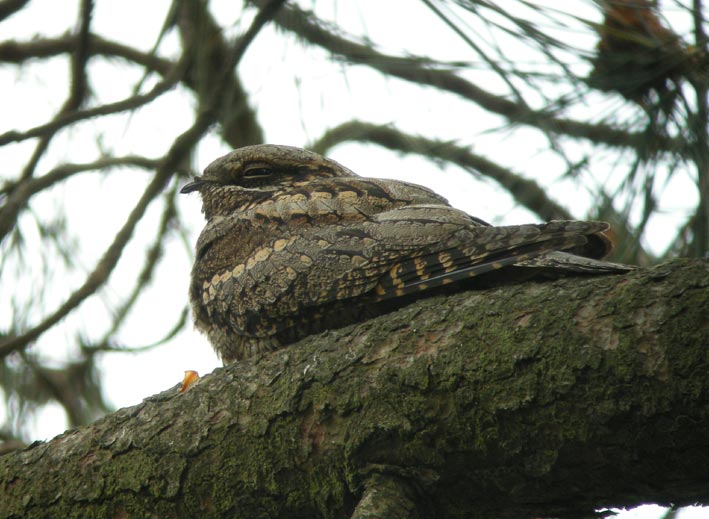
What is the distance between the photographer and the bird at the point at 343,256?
3.03 meters

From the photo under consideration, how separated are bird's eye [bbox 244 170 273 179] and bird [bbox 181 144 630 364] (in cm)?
26

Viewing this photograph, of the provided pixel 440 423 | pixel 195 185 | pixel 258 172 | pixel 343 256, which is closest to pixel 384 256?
pixel 343 256

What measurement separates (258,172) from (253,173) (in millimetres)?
26

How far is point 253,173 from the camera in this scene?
14.3 feet

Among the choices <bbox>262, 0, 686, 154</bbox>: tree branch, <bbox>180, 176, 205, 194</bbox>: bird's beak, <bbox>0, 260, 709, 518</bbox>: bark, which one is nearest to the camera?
<bbox>0, 260, 709, 518</bbox>: bark

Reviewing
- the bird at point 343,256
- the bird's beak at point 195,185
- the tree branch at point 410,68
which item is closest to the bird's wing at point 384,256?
the bird at point 343,256

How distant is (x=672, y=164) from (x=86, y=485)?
2558 millimetres

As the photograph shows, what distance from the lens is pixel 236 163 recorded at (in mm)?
4324

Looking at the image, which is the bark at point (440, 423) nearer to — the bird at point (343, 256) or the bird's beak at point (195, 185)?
the bird at point (343, 256)

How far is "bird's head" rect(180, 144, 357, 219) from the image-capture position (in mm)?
4305

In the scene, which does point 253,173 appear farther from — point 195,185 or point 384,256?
point 384,256

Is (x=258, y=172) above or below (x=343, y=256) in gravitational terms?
above

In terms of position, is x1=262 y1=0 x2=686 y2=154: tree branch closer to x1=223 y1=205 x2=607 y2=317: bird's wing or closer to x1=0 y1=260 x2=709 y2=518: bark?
x1=223 y1=205 x2=607 y2=317: bird's wing

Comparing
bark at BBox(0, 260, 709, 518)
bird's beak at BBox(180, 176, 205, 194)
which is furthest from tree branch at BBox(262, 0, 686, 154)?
bark at BBox(0, 260, 709, 518)
